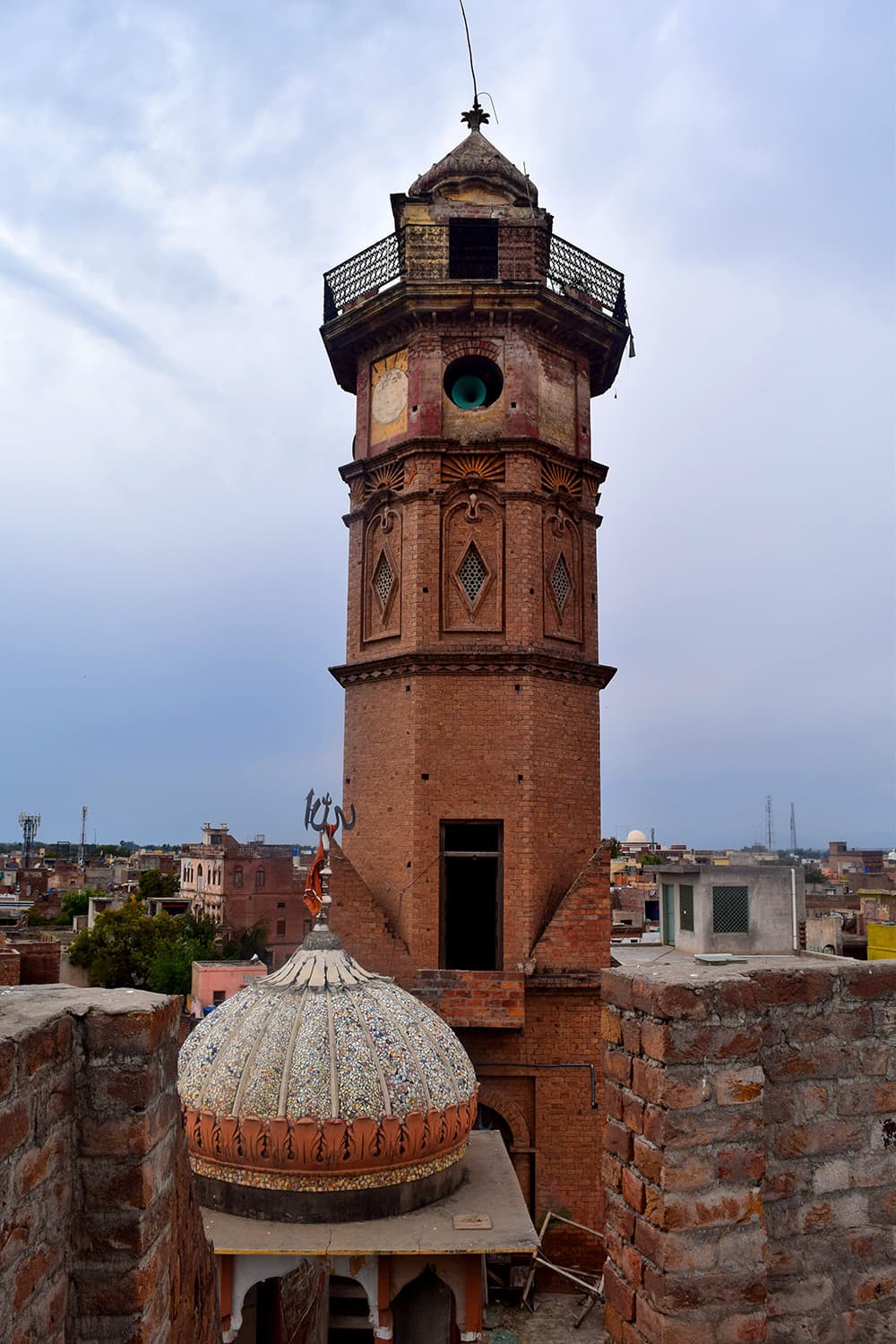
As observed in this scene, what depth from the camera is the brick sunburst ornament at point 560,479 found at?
14.5 m

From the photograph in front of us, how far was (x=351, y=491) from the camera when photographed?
1548 cm

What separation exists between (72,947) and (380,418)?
2715 cm

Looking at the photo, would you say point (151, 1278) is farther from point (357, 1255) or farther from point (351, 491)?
point (351, 491)

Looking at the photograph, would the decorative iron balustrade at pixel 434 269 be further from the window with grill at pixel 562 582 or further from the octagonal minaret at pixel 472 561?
the window with grill at pixel 562 582

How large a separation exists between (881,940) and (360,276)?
16357 millimetres

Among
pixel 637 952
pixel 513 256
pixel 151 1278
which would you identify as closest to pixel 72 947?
pixel 637 952

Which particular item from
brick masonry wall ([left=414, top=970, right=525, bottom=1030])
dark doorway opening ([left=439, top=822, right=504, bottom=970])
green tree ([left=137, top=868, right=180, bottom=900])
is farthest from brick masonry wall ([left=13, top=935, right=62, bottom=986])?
green tree ([left=137, top=868, right=180, bottom=900])

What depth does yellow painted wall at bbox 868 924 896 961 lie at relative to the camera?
65.1ft

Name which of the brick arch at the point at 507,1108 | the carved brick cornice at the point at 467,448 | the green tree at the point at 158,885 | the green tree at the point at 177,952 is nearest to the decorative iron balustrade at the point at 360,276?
the carved brick cornice at the point at 467,448

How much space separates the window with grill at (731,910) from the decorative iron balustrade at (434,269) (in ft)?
30.3

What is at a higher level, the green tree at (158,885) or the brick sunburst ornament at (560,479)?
the brick sunburst ornament at (560,479)

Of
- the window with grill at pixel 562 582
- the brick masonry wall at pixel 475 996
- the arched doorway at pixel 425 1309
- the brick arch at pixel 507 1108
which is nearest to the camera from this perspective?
the arched doorway at pixel 425 1309

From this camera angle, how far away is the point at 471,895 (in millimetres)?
14266

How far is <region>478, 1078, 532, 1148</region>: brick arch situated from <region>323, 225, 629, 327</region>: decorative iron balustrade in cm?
1130
